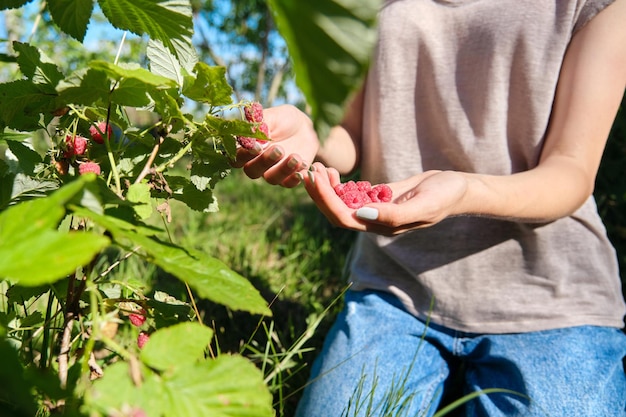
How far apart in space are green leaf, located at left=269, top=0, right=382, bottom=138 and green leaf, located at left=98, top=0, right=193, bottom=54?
0.26 metres

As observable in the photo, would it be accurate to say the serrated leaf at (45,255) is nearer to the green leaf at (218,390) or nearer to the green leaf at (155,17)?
the green leaf at (218,390)

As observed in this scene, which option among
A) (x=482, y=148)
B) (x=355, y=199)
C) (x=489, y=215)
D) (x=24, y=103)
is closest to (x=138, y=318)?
(x=24, y=103)

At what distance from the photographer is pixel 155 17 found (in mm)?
482

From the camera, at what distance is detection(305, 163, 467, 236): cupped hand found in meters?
0.75

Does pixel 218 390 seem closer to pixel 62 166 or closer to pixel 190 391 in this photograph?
pixel 190 391

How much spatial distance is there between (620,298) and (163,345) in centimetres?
112

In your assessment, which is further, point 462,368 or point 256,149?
point 462,368

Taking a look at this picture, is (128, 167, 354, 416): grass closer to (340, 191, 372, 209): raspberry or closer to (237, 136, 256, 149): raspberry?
(340, 191, 372, 209): raspberry

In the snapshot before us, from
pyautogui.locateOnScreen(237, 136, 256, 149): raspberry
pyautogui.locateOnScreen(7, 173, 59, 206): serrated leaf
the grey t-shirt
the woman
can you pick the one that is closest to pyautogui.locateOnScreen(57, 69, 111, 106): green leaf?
pyautogui.locateOnScreen(7, 173, 59, 206): serrated leaf

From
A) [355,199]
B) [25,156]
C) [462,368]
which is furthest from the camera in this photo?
[462,368]

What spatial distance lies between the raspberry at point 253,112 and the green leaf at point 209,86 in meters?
0.09

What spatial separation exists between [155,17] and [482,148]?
2.74 ft

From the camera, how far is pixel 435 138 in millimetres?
1229

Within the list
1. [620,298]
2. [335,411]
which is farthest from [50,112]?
[620,298]
